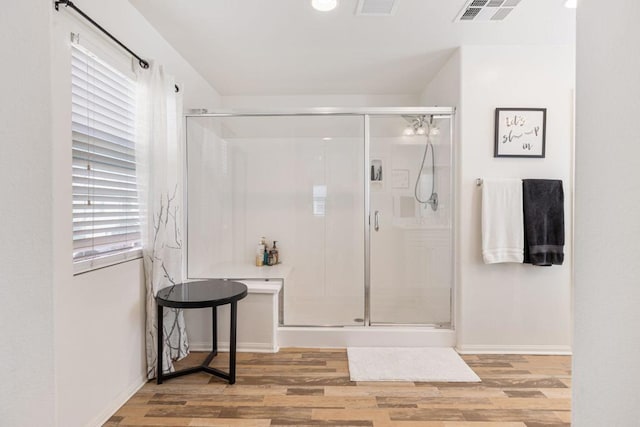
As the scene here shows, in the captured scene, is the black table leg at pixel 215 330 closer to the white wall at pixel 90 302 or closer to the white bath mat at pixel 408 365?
the white wall at pixel 90 302

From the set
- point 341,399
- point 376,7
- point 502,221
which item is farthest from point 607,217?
→ point 502,221

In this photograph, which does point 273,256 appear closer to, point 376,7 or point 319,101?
point 319,101

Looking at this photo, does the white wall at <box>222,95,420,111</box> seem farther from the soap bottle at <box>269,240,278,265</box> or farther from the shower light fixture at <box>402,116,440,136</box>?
the soap bottle at <box>269,240,278,265</box>

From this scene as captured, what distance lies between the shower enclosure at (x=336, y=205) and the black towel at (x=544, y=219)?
1.87ft

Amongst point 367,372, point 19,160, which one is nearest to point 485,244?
point 367,372

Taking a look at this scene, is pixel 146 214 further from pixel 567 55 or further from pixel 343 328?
pixel 567 55

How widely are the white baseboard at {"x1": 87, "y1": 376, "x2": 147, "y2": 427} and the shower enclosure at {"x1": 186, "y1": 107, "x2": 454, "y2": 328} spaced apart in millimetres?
988

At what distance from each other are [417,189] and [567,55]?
1519 millimetres

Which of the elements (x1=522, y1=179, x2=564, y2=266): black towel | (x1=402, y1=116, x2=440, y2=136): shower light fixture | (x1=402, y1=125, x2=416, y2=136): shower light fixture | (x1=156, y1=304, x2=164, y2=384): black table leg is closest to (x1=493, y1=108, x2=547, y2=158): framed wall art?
(x1=522, y1=179, x2=564, y2=266): black towel

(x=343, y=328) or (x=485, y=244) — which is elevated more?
(x=485, y=244)

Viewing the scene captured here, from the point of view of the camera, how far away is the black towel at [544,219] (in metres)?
2.60

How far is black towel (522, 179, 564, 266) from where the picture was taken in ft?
8.54

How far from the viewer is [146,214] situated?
85.0 inches

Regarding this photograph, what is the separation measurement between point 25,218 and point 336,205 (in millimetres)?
2431
